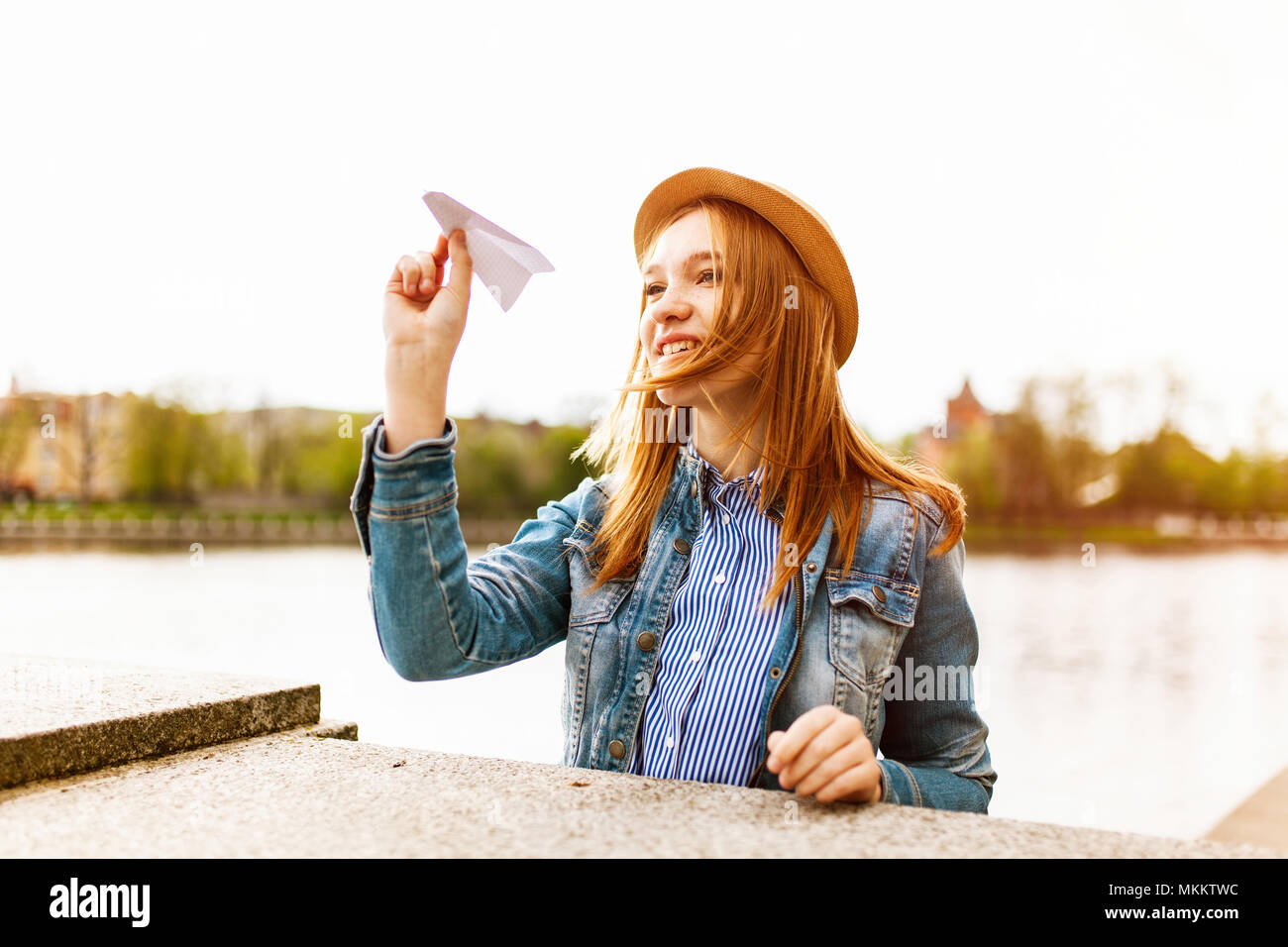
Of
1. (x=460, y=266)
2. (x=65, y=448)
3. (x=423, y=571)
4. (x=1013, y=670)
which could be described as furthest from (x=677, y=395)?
(x=65, y=448)

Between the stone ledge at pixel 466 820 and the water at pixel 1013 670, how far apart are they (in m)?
0.78

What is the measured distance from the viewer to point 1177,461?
6575 cm

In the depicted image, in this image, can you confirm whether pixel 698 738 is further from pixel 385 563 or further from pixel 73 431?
pixel 73 431

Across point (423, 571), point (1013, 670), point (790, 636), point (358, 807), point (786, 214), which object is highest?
point (786, 214)

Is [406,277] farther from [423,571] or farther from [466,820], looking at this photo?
[466,820]

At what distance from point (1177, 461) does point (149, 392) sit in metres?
62.7

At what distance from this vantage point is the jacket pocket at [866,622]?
1779mm

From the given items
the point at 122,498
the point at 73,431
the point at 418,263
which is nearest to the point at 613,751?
the point at 418,263

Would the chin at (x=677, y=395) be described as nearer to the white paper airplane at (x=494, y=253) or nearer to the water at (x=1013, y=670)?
the white paper airplane at (x=494, y=253)

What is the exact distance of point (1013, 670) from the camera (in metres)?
22.4

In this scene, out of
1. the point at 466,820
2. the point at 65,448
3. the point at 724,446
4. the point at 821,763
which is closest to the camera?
the point at 466,820

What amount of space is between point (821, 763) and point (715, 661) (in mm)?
429

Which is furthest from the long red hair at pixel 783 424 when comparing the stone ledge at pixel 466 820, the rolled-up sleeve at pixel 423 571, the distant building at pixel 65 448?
the distant building at pixel 65 448

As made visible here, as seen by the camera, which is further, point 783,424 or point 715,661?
point 783,424
